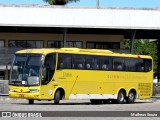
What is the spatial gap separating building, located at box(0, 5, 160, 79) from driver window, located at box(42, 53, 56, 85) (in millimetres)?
19182

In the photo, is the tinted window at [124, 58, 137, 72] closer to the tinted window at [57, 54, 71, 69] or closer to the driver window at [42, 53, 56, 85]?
the tinted window at [57, 54, 71, 69]

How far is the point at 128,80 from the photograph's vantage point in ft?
108

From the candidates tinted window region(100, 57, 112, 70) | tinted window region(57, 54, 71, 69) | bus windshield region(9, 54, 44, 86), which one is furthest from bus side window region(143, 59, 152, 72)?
bus windshield region(9, 54, 44, 86)

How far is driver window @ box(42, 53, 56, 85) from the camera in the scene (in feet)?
92.4

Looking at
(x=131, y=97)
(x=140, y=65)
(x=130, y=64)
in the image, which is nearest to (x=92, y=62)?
(x=130, y=64)

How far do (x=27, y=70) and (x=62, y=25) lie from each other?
20101 millimetres

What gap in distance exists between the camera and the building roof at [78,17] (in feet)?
157

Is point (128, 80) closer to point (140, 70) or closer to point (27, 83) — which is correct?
point (140, 70)

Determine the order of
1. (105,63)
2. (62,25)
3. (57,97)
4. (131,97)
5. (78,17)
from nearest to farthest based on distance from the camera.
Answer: (57,97)
(105,63)
(131,97)
(62,25)
(78,17)

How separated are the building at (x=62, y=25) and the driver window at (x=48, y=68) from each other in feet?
62.9

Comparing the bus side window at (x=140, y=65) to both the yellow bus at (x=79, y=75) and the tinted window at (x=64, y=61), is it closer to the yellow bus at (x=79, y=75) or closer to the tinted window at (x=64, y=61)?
the yellow bus at (x=79, y=75)

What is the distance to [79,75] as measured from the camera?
30.1 meters

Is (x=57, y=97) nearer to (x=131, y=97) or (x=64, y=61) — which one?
(x=64, y=61)

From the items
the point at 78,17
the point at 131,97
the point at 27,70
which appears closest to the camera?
the point at 27,70
